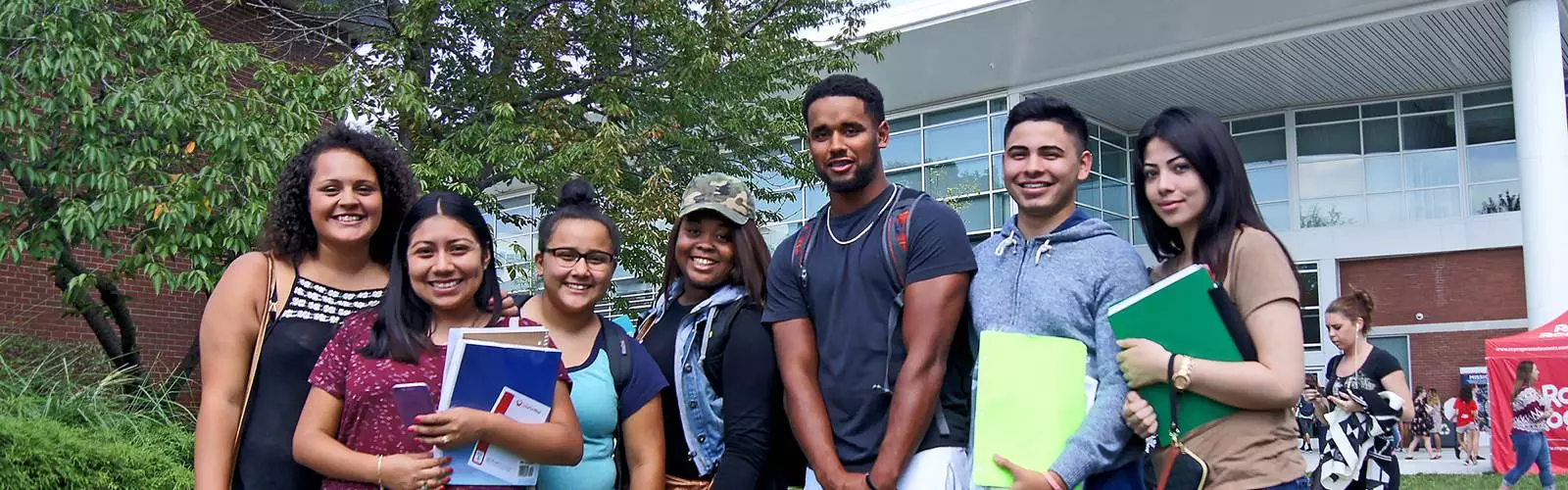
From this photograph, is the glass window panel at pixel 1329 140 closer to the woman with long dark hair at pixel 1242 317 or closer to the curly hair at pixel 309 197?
the woman with long dark hair at pixel 1242 317

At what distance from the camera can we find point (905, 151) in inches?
1115

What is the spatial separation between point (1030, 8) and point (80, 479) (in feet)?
65.2

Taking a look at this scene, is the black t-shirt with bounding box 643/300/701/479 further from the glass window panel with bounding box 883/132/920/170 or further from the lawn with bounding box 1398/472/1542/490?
the glass window panel with bounding box 883/132/920/170

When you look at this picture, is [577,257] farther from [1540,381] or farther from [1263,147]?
[1263,147]

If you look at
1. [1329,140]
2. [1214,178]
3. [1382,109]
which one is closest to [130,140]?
[1214,178]

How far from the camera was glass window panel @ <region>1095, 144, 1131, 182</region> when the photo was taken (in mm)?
28828

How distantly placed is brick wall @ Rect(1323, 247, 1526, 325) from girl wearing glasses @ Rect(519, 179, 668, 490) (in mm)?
27535

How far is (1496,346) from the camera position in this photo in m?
15.3

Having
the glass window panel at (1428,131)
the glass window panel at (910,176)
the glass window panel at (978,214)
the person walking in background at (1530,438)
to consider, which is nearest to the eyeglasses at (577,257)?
the person walking in background at (1530,438)

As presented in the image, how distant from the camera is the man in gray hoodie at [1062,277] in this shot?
9.18 feet

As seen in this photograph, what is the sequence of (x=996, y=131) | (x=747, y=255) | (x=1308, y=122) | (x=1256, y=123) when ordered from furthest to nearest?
(x=1256, y=123) < (x=1308, y=122) < (x=996, y=131) < (x=747, y=255)

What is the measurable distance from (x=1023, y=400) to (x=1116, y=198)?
27.7m

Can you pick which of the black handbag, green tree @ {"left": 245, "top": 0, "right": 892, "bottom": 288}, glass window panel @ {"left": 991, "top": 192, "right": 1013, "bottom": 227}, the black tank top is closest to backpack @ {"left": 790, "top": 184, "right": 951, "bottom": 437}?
the black handbag

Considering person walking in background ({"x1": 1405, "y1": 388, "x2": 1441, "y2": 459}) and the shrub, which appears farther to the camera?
person walking in background ({"x1": 1405, "y1": 388, "x2": 1441, "y2": 459})
